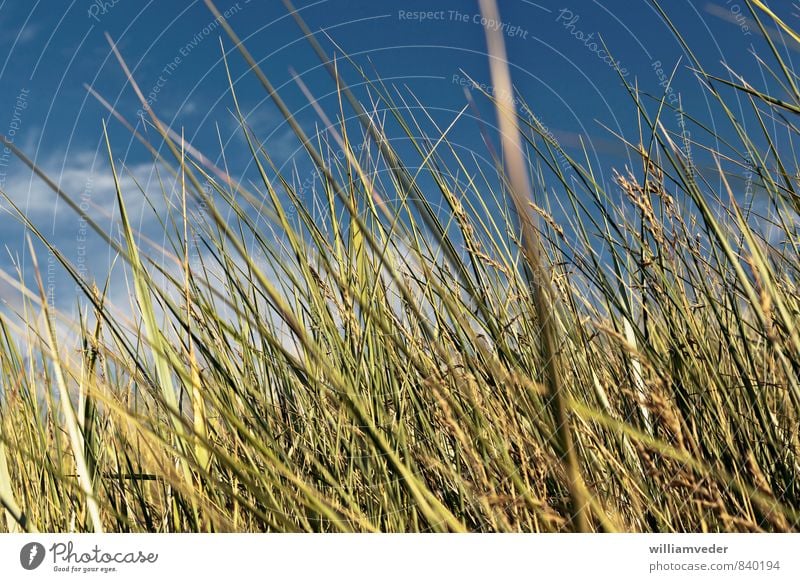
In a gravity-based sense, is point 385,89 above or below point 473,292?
above

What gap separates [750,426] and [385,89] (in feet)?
2.82

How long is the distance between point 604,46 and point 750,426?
28.7 inches

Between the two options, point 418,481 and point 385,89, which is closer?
point 418,481

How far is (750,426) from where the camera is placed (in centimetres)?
92

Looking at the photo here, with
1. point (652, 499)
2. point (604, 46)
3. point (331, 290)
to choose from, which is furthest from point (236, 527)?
point (604, 46)

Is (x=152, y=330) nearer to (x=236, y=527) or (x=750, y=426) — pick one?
(x=236, y=527)
